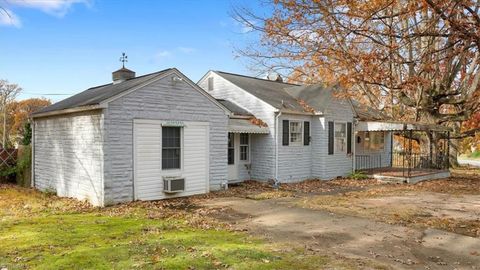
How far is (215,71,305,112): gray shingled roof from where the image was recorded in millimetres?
17513

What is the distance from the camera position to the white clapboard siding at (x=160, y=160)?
11781 mm

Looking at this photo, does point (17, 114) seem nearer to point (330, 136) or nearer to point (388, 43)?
point (330, 136)

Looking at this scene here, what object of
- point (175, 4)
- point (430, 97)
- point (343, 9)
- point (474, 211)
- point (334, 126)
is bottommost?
point (474, 211)

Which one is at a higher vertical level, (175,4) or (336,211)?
(175,4)

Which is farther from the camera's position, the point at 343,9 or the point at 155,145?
the point at 155,145

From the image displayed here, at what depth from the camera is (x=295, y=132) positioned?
58.1 feet

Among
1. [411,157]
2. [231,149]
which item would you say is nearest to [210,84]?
[231,149]

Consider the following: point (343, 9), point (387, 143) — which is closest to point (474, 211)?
point (343, 9)

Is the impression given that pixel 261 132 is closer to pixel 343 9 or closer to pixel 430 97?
pixel 343 9

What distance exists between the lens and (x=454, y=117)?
2044cm

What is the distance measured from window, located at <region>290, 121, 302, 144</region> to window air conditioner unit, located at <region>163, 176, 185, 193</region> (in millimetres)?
6732

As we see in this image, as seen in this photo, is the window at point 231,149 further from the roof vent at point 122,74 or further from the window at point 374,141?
the window at point 374,141

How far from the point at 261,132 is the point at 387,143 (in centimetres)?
1265

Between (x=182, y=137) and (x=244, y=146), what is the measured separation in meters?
4.94
